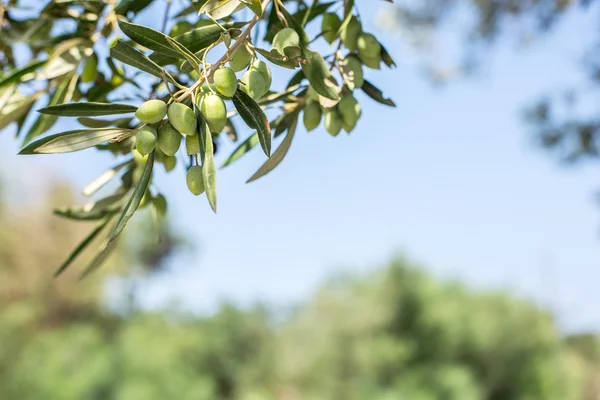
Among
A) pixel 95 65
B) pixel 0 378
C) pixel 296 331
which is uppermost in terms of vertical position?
pixel 95 65

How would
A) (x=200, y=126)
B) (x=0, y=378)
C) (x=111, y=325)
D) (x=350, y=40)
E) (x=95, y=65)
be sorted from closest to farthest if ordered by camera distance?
(x=200, y=126) → (x=350, y=40) → (x=95, y=65) → (x=0, y=378) → (x=111, y=325)

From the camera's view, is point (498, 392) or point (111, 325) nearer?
point (498, 392)

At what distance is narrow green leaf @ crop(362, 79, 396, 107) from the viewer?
2.14 feet

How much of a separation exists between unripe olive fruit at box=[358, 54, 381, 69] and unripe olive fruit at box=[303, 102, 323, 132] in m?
0.07

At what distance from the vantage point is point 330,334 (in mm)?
10961

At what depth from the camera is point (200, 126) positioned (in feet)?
1.55

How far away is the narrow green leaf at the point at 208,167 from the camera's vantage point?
1.47 feet

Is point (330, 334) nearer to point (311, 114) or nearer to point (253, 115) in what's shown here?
point (311, 114)

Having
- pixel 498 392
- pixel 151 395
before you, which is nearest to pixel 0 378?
pixel 151 395

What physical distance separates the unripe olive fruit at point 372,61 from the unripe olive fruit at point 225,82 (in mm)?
199

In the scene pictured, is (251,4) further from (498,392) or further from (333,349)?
(498,392)

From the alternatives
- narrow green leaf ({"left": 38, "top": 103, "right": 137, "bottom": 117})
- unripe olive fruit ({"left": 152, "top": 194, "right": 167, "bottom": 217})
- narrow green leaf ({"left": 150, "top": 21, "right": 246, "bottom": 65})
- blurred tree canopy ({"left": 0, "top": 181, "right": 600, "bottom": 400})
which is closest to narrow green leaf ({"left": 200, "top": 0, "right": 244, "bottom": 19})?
narrow green leaf ({"left": 150, "top": 21, "right": 246, "bottom": 65})

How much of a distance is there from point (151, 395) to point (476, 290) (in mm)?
7966

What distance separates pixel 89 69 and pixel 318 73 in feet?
1.27
